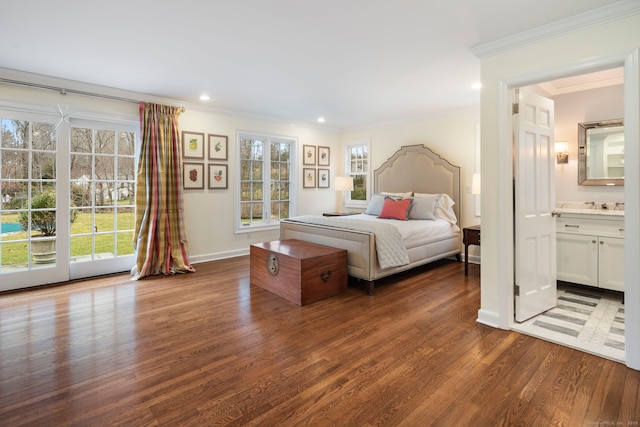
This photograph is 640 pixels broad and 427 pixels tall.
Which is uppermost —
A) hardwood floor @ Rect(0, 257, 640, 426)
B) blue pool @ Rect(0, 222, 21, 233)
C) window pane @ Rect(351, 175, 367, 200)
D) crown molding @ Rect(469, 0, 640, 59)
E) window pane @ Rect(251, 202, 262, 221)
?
crown molding @ Rect(469, 0, 640, 59)

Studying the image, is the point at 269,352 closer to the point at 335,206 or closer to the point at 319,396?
the point at 319,396

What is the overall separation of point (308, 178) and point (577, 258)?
436 centimetres

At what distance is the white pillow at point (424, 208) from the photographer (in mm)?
4935

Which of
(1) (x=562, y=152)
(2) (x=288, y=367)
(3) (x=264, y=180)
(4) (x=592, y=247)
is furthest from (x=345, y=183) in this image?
(2) (x=288, y=367)

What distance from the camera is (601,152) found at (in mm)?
3791

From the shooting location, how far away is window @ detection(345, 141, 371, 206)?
21.8 ft

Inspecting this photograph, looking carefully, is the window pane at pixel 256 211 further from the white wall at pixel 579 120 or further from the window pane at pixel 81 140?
the white wall at pixel 579 120

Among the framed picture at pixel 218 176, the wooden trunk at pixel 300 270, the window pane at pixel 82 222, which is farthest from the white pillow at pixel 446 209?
the window pane at pixel 82 222

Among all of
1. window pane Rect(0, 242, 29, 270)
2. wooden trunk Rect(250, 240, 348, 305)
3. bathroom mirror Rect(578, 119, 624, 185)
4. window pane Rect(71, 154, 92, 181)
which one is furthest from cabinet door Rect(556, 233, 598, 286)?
window pane Rect(0, 242, 29, 270)

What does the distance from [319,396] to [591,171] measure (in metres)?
4.01

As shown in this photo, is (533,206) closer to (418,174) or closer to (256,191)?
(418,174)

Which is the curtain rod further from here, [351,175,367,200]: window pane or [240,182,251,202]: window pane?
[351,175,367,200]: window pane

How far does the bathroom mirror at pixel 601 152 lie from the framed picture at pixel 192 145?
497cm

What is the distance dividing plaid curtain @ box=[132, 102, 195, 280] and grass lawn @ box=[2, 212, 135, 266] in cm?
28
